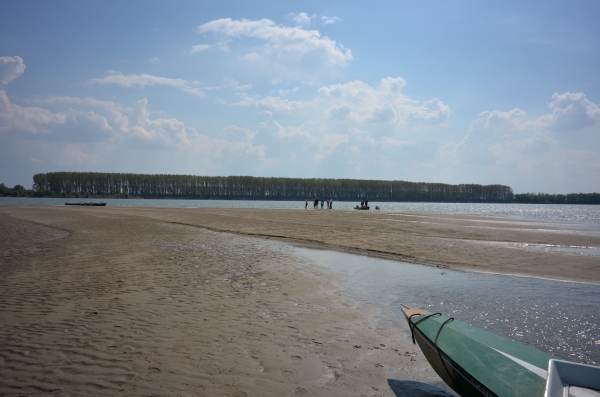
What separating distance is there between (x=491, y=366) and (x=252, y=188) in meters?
167

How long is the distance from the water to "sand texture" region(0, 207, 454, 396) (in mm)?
1394

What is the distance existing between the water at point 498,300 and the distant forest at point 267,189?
505 ft

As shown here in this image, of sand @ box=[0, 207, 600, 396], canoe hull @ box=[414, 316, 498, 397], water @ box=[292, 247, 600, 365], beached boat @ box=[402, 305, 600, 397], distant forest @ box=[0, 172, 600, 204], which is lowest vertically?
water @ box=[292, 247, 600, 365]

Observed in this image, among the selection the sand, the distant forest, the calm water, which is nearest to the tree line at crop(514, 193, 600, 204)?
the distant forest

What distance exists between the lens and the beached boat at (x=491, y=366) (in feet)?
12.1

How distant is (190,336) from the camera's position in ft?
19.8

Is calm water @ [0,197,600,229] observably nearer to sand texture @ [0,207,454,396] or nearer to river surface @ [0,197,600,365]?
river surface @ [0,197,600,365]

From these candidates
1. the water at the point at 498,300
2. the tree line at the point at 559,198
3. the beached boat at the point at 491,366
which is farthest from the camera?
the tree line at the point at 559,198

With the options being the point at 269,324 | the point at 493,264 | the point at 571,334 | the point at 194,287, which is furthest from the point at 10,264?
the point at 493,264

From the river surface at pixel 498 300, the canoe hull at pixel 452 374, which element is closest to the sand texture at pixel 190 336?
the canoe hull at pixel 452 374

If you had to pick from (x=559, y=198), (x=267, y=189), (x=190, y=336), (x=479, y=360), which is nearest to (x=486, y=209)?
(x=479, y=360)

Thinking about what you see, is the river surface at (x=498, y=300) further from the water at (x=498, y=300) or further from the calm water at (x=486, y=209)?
the calm water at (x=486, y=209)

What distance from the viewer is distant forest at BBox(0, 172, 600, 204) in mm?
144625

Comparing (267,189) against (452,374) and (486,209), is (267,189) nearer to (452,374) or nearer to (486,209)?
(486,209)
